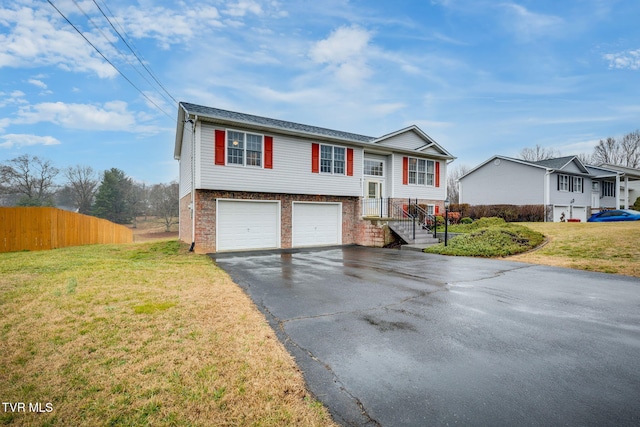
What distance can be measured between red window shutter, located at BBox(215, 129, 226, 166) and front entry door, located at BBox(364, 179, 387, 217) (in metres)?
8.16

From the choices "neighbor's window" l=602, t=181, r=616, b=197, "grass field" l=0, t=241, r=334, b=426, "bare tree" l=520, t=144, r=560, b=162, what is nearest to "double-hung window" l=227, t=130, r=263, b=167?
"grass field" l=0, t=241, r=334, b=426

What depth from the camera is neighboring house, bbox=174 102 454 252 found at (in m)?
11.9

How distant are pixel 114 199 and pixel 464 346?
54.3m

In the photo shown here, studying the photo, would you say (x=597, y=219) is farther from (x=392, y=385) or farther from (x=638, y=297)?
(x=392, y=385)

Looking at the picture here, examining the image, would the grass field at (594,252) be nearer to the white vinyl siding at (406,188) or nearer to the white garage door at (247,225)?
the white vinyl siding at (406,188)

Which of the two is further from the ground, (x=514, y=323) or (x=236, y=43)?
(x=236, y=43)

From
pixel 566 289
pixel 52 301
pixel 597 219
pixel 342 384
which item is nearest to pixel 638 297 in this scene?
pixel 566 289

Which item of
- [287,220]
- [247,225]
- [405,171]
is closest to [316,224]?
[287,220]

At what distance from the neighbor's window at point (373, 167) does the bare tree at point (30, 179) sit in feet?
121

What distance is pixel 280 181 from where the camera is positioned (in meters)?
13.4

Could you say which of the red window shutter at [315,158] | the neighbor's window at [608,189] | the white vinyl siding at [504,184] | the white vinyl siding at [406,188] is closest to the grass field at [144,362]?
the red window shutter at [315,158]

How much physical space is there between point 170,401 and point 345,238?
1344cm

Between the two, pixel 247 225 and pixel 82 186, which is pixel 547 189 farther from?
pixel 82 186

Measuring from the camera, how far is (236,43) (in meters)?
14.9
